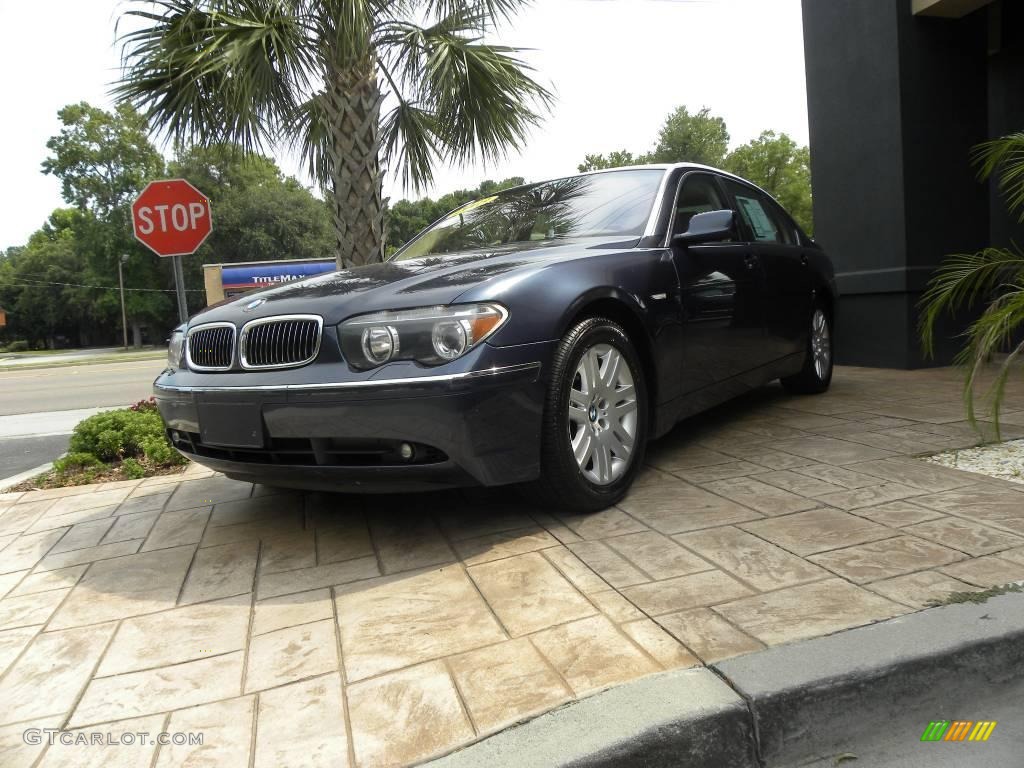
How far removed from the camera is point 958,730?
1825 mm

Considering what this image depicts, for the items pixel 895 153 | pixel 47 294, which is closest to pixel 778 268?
pixel 895 153

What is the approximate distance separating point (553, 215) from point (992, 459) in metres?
2.43

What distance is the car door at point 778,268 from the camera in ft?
15.0

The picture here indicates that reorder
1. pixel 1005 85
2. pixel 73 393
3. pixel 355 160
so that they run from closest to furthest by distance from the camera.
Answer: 1. pixel 355 160
2. pixel 1005 85
3. pixel 73 393

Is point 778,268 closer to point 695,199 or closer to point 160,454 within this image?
point 695,199

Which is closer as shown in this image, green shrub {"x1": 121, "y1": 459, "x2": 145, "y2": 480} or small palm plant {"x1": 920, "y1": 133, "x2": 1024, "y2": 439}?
small palm plant {"x1": 920, "y1": 133, "x2": 1024, "y2": 439}

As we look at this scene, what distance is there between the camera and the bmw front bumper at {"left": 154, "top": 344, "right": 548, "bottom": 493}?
2.58 metres

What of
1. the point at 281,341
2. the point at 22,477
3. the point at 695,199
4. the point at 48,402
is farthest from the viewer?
the point at 48,402

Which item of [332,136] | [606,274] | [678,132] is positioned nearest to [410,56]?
[332,136]

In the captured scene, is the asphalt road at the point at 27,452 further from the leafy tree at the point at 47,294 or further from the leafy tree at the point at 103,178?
the leafy tree at the point at 47,294

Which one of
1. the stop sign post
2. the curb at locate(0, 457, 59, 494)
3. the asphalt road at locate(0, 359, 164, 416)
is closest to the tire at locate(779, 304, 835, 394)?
the stop sign post

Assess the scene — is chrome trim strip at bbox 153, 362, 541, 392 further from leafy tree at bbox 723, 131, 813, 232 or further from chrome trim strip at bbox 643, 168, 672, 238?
leafy tree at bbox 723, 131, 813, 232

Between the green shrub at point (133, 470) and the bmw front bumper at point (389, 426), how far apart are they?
2309mm

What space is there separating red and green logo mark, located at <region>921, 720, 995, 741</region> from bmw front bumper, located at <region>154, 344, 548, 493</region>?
57.3 inches
